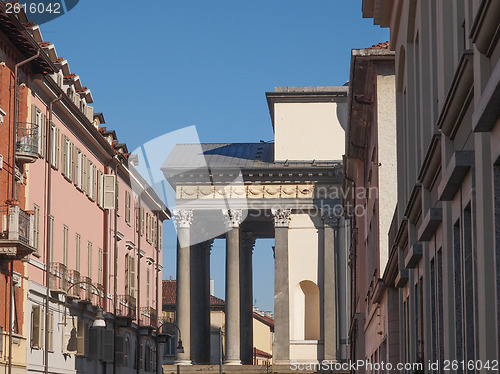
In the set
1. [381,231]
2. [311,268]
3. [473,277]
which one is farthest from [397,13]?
[311,268]

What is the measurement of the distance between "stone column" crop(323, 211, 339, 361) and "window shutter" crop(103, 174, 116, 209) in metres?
17.3

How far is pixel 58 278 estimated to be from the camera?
43.7m

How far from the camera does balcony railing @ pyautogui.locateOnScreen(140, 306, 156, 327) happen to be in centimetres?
6514

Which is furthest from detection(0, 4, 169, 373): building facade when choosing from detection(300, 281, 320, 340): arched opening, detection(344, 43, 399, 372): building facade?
detection(344, 43, 399, 372): building facade

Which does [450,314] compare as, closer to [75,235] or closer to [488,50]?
[488,50]

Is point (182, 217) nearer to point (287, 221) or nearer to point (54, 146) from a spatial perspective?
point (287, 221)

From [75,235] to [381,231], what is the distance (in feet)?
71.3

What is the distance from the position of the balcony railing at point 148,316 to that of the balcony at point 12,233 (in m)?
28.8

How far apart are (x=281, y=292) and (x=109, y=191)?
1672cm

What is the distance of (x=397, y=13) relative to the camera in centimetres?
2242

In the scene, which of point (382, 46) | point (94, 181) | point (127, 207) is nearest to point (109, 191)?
point (94, 181)

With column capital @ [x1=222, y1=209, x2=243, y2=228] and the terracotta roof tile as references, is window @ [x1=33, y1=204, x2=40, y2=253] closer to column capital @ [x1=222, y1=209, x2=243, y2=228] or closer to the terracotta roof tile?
the terracotta roof tile

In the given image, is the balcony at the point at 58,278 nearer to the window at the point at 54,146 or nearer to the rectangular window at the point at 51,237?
the rectangular window at the point at 51,237

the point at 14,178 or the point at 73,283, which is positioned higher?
the point at 14,178
